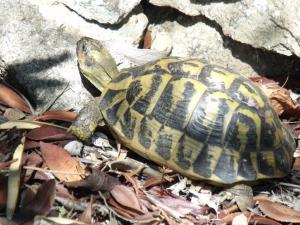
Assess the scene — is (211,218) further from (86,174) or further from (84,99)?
(84,99)

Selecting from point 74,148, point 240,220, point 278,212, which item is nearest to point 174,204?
point 240,220

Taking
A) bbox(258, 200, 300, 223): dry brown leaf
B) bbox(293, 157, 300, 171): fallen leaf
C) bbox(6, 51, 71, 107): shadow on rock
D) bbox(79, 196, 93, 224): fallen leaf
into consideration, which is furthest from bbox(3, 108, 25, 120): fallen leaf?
bbox(293, 157, 300, 171): fallen leaf

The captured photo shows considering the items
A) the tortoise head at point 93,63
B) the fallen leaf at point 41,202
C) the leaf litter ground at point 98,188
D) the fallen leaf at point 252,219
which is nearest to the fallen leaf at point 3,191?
the leaf litter ground at point 98,188

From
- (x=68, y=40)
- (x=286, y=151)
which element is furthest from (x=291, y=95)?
(x=68, y=40)

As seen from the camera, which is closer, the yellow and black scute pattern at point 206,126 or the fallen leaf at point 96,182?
the fallen leaf at point 96,182

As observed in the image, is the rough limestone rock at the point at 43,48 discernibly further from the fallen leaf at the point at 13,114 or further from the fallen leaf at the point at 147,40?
the fallen leaf at the point at 147,40

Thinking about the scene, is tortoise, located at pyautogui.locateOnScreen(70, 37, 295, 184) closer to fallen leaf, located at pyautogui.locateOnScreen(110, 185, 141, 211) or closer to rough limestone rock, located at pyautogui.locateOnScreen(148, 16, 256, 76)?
fallen leaf, located at pyautogui.locateOnScreen(110, 185, 141, 211)
